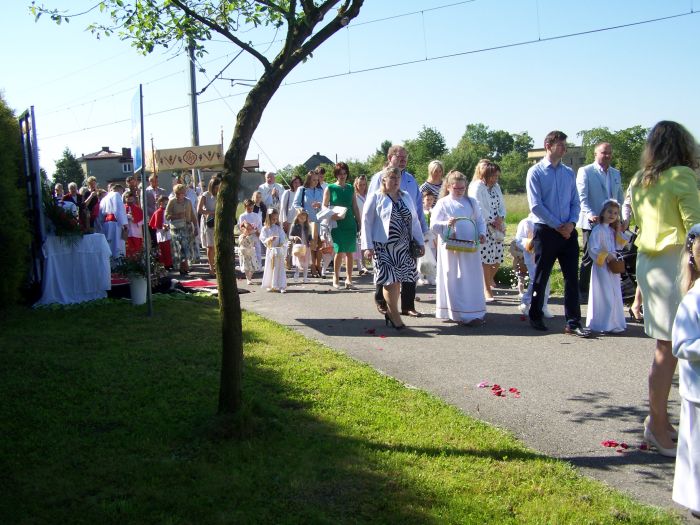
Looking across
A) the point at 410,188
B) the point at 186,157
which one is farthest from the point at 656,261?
the point at 186,157

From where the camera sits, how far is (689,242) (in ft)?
13.1

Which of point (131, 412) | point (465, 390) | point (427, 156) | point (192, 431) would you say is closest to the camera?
point (192, 431)

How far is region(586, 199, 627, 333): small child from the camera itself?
28.0 ft

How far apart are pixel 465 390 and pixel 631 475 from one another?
2.02 meters

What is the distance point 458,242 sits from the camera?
9305mm

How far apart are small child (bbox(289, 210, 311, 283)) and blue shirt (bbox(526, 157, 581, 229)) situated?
627 centimetres

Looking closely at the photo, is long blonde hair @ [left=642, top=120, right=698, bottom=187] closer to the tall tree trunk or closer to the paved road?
the paved road

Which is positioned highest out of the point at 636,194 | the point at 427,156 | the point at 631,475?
the point at 427,156

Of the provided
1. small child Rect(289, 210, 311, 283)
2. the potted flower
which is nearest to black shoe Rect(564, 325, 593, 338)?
the potted flower

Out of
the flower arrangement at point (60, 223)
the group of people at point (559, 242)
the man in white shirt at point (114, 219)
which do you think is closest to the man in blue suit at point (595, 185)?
the group of people at point (559, 242)

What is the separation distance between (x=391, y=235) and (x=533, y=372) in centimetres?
290

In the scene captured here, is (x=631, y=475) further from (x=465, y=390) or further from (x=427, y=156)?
(x=427, y=156)

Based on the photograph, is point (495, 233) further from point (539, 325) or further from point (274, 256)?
point (274, 256)

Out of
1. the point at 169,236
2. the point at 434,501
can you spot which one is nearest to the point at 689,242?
the point at 434,501
